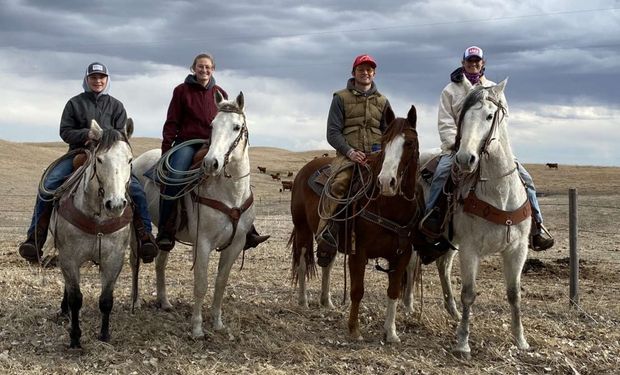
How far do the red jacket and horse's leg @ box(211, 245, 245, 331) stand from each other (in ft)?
4.46

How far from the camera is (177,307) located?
782 centimetres

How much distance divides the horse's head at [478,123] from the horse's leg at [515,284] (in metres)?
1.20

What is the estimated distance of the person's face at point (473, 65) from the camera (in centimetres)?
684

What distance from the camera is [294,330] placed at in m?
6.89

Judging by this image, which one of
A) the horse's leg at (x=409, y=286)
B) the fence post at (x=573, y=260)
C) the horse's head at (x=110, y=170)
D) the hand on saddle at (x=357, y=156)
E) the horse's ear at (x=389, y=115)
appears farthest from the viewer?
the fence post at (x=573, y=260)

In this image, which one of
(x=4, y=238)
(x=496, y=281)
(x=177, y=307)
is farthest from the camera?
(x=4, y=238)

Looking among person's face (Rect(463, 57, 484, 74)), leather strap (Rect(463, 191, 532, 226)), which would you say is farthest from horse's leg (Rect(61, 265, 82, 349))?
person's face (Rect(463, 57, 484, 74))

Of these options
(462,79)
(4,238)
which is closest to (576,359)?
(462,79)

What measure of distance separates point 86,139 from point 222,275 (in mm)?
2058

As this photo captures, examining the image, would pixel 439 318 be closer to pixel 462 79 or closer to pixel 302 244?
pixel 302 244

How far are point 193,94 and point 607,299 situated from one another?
6456 mm

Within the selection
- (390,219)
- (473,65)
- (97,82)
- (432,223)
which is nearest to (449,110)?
(473,65)

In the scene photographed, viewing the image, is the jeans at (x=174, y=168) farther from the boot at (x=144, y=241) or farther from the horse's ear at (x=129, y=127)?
the horse's ear at (x=129, y=127)

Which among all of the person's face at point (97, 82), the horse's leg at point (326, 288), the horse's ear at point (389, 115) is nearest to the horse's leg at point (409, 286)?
the horse's leg at point (326, 288)
